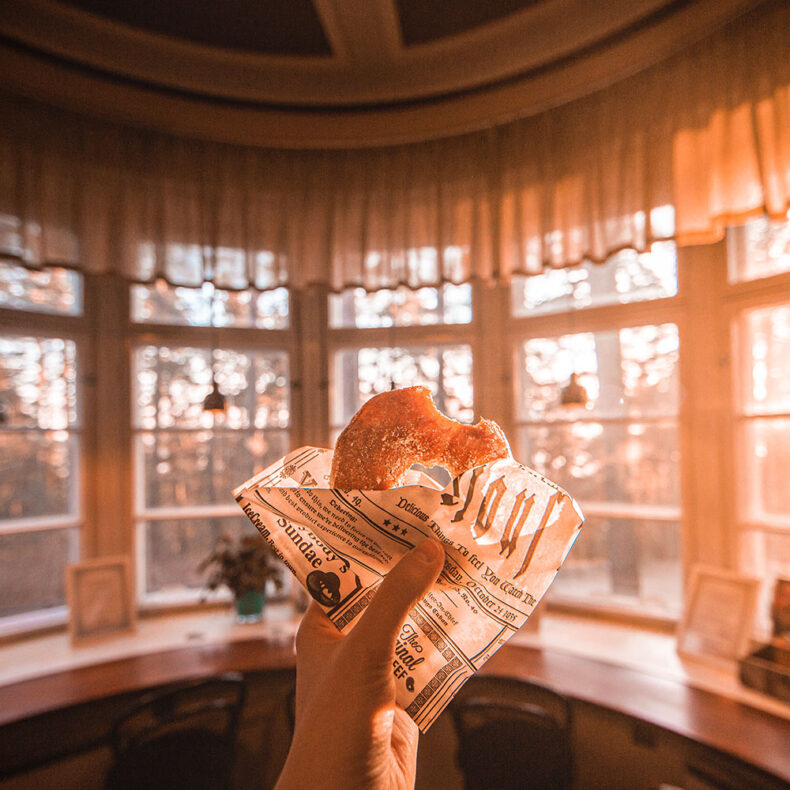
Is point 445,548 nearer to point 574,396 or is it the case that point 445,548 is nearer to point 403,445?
point 403,445

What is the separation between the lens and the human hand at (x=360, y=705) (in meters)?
0.62

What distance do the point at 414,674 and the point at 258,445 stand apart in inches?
78.2

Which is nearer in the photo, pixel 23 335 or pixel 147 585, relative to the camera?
pixel 23 335

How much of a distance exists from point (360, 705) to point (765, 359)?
1932 mm

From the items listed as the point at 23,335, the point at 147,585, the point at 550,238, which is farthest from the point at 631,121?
the point at 147,585

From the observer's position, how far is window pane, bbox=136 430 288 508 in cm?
254

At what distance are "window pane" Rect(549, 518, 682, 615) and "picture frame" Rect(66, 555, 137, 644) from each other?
6.53 ft

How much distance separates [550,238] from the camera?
2.05m

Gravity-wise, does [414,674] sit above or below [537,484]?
below

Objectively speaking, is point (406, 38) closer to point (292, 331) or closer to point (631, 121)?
point (631, 121)

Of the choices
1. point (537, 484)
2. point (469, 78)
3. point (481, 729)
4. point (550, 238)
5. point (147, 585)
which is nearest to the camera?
point (537, 484)

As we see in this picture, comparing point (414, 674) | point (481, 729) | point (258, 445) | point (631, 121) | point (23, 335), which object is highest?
point (631, 121)

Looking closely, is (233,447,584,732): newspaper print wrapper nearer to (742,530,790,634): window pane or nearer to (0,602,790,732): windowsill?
(0,602,790,732): windowsill

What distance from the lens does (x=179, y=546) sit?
8.46 ft
